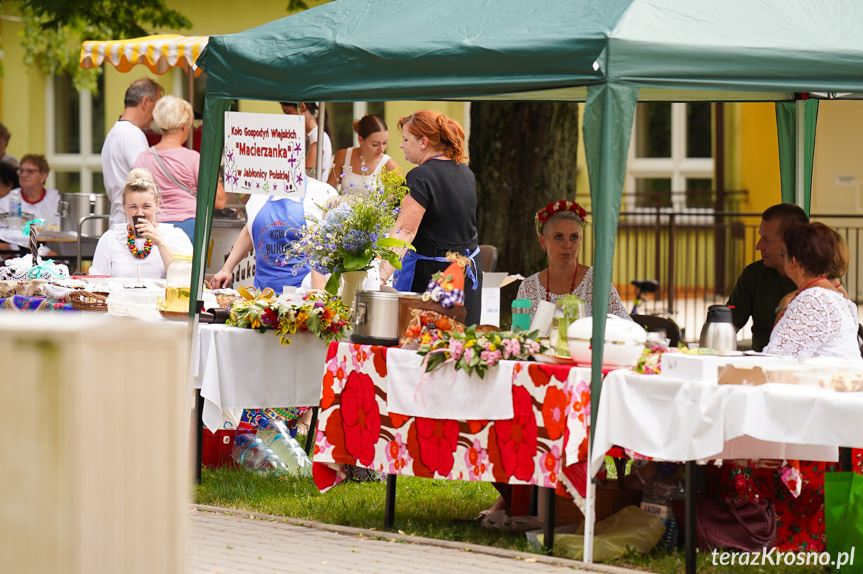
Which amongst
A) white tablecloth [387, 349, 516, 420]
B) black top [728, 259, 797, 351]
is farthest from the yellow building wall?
white tablecloth [387, 349, 516, 420]

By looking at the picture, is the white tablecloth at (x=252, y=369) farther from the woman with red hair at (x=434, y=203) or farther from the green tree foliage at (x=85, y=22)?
the green tree foliage at (x=85, y=22)

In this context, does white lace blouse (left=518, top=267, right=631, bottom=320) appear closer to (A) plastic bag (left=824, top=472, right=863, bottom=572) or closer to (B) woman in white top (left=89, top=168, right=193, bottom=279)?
(A) plastic bag (left=824, top=472, right=863, bottom=572)

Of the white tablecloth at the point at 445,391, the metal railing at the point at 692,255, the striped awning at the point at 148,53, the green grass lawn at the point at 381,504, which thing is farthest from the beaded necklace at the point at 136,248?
the metal railing at the point at 692,255

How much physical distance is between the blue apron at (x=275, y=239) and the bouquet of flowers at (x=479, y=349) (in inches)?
69.5

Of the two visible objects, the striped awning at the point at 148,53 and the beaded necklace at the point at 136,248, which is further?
the striped awning at the point at 148,53

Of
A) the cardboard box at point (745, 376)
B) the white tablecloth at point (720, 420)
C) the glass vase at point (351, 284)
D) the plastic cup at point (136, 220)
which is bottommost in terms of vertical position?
the white tablecloth at point (720, 420)

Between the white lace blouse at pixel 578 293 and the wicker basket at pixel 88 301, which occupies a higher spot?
the white lace blouse at pixel 578 293

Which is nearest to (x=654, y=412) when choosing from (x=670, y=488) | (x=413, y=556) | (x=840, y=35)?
(x=670, y=488)

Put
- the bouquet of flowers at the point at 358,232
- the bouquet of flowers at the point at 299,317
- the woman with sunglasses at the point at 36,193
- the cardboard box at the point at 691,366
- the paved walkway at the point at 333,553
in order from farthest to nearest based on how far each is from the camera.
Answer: the woman with sunglasses at the point at 36,193 < the bouquet of flowers at the point at 299,317 < the bouquet of flowers at the point at 358,232 < the paved walkway at the point at 333,553 < the cardboard box at the point at 691,366

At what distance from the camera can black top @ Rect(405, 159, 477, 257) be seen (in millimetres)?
6293

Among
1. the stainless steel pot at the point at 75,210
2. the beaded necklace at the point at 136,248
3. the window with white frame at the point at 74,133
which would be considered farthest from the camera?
the window with white frame at the point at 74,133

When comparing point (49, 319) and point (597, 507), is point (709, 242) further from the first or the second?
point (49, 319)

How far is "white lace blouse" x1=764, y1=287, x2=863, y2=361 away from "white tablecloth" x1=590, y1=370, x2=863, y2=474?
0.44m

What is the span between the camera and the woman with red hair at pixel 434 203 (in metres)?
6.29
